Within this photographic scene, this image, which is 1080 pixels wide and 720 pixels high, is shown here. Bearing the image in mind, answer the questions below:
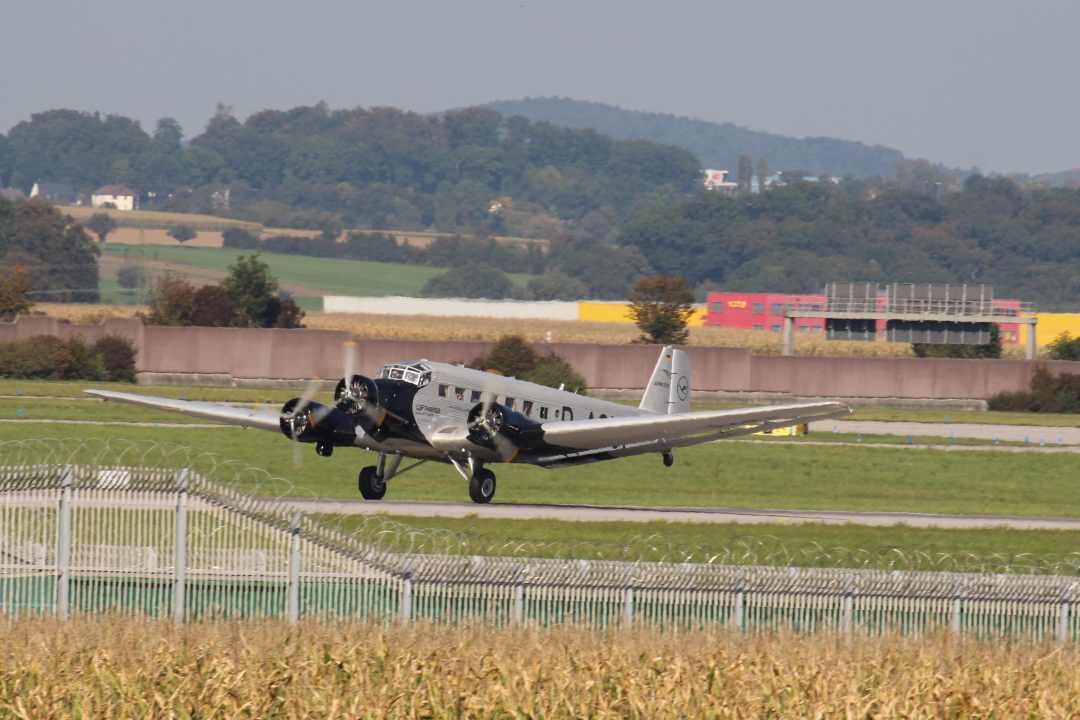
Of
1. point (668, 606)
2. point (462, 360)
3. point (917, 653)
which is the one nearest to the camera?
point (917, 653)

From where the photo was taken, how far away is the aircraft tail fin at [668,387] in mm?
49688

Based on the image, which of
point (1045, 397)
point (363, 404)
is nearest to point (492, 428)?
point (363, 404)

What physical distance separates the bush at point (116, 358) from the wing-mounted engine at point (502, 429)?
44614mm

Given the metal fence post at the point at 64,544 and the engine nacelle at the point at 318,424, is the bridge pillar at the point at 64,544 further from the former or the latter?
the engine nacelle at the point at 318,424

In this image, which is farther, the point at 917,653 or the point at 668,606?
the point at 668,606

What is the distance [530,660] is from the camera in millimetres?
19203

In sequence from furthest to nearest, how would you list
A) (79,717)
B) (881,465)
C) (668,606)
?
(881,465) < (668,606) < (79,717)

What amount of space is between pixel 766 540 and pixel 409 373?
10.4m

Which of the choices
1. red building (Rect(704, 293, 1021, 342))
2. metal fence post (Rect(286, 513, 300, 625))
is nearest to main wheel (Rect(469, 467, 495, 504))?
metal fence post (Rect(286, 513, 300, 625))

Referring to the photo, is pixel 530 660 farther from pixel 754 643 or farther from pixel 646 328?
pixel 646 328

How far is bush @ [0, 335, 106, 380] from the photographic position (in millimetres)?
81938

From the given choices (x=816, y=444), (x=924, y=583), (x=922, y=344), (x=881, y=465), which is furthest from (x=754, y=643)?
(x=922, y=344)

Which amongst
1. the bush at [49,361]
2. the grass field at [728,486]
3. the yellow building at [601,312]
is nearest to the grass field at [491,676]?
the grass field at [728,486]

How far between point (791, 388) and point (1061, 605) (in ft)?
204
